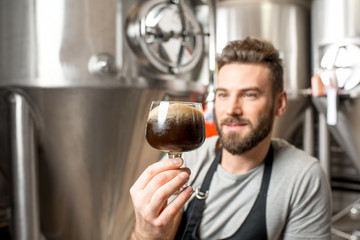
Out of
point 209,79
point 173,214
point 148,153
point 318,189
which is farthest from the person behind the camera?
point 209,79

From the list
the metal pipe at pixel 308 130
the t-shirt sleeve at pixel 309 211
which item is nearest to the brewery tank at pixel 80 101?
the t-shirt sleeve at pixel 309 211

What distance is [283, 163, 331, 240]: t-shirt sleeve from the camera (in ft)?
4.02

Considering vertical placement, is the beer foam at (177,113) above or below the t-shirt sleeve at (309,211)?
above

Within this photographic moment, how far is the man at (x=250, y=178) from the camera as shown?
1210mm

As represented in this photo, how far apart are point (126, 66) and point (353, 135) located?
169 centimetres

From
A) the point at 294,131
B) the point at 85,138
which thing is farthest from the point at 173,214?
the point at 294,131

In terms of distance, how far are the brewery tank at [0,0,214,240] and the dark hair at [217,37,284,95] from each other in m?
0.47

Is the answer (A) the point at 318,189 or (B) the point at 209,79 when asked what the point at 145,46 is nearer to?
(B) the point at 209,79

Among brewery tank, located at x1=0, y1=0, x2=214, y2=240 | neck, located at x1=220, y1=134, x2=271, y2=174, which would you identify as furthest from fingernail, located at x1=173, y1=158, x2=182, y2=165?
brewery tank, located at x1=0, y1=0, x2=214, y2=240

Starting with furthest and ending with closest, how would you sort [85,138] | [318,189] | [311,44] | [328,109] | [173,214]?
[311,44] → [328,109] → [85,138] → [318,189] → [173,214]

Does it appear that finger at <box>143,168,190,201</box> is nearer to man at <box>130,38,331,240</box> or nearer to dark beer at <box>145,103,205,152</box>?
dark beer at <box>145,103,205,152</box>

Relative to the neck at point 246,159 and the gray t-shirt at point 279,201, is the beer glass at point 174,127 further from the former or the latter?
the neck at point 246,159

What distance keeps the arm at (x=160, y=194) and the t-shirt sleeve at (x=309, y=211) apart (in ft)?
1.89

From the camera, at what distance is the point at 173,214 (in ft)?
2.52
